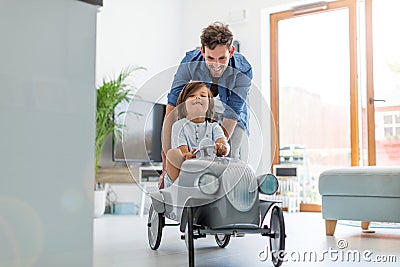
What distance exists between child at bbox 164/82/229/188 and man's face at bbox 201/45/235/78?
0.09 meters

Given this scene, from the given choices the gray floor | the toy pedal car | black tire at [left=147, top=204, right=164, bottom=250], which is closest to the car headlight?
the toy pedal car

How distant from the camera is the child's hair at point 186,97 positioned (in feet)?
6.19

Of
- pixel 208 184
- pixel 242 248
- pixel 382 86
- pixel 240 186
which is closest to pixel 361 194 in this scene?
pixel 242 248

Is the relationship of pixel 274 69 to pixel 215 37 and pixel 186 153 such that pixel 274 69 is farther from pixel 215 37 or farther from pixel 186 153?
pixel 186 153

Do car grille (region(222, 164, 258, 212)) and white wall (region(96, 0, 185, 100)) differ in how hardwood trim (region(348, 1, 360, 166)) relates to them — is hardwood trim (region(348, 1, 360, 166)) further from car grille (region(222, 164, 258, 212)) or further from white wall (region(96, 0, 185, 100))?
car grille (region(222, 164, 258, 212))

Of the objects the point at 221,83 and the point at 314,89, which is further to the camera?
the point at 314,89

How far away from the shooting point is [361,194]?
290cm

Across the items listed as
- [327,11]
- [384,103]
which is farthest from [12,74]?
[327,11]

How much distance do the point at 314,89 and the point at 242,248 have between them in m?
3.76

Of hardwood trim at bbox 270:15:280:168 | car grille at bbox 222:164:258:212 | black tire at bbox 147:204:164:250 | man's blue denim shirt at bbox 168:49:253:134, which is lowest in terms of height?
black tire at bbox 147:204:164:250

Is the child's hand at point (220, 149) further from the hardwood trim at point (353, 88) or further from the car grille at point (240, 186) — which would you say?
the hardwood trim at point (353, 88)

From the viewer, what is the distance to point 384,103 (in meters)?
5.32

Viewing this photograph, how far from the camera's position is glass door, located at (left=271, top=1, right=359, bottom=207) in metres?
5.60

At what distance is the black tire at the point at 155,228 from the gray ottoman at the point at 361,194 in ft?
3.69
